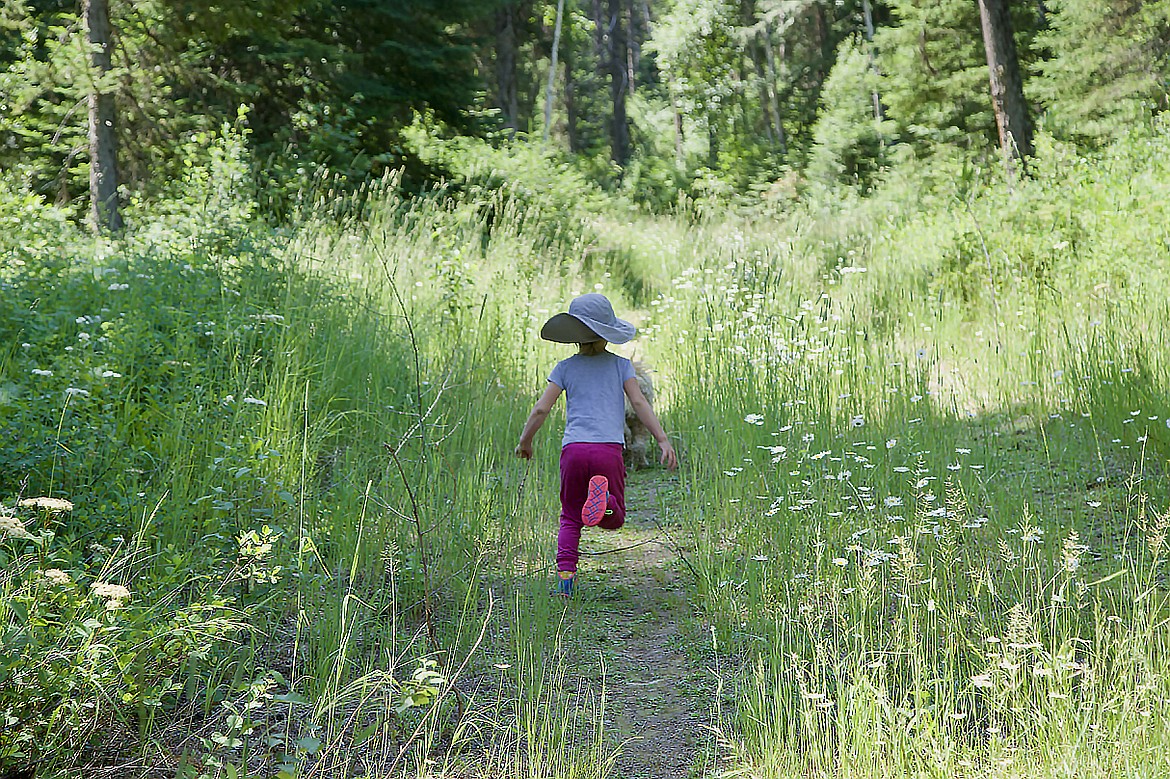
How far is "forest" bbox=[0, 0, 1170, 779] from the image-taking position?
8.31 ft

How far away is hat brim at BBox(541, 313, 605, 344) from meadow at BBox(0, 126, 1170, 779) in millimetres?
688

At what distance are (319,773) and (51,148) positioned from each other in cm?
Answer: 1122

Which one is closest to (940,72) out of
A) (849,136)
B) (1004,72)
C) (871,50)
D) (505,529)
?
(849,136)

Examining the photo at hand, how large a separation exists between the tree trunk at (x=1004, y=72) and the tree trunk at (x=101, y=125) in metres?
11.0

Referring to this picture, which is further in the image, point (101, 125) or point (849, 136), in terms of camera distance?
point (849, 136)

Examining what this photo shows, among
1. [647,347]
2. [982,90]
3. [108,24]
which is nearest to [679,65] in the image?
[982,90]

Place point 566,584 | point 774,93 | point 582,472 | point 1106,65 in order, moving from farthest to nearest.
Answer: point 774,93 → point 1106,65 → point 582,472 → point 566,584

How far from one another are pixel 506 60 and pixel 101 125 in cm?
1313

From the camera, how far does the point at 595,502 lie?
409 cm

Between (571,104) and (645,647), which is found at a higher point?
(571,104)

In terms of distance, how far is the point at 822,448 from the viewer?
15.1 feet

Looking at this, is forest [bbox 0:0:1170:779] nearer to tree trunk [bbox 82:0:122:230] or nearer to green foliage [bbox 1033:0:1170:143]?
tree trunk [bbox 82:0:122:230]

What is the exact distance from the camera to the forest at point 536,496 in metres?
2.53

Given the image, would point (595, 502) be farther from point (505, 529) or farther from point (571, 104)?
point (571, 104)
